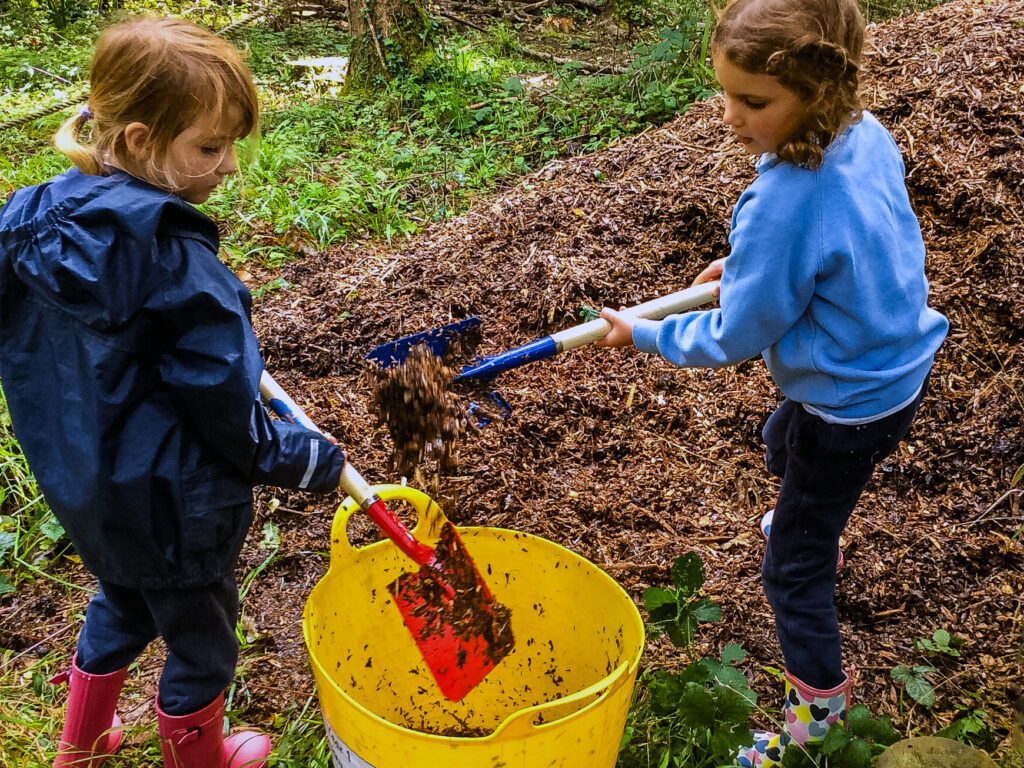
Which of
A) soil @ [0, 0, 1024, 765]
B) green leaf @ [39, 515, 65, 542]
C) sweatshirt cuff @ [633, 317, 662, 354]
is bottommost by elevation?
green leaf @ [39, 515, 65, 542]

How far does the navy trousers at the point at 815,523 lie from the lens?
5.47 feet

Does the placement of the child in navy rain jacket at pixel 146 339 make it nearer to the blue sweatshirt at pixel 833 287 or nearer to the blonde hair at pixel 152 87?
the blonde hair at pixel 152 87

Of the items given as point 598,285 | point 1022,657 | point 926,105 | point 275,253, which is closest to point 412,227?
point 275,253

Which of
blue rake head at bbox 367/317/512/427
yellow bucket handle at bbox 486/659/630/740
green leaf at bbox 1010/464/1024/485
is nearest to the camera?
yellow bucket handle at bbox 486/659/630/740

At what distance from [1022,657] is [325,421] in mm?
2079

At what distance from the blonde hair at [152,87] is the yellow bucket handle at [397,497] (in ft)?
2.28

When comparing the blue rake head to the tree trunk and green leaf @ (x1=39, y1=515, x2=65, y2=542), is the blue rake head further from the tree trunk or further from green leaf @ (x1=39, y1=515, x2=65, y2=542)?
the tree trunk

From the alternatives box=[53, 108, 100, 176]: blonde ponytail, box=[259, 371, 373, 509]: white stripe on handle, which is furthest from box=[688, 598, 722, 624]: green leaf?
box=[53, 108, 100, 176]: blonde ponytail

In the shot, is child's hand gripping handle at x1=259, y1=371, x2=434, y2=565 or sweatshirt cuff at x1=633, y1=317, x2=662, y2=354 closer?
child's hand gripping handle at x1=259, y1=371, x2=434, y2=565

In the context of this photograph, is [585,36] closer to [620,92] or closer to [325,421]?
[620,92]

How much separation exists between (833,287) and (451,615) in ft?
3.38

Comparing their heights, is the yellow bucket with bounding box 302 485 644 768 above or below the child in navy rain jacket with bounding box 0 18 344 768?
below

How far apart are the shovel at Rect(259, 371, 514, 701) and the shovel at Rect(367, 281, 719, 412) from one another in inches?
22.1

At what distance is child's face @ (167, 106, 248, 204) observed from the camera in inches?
60.7
